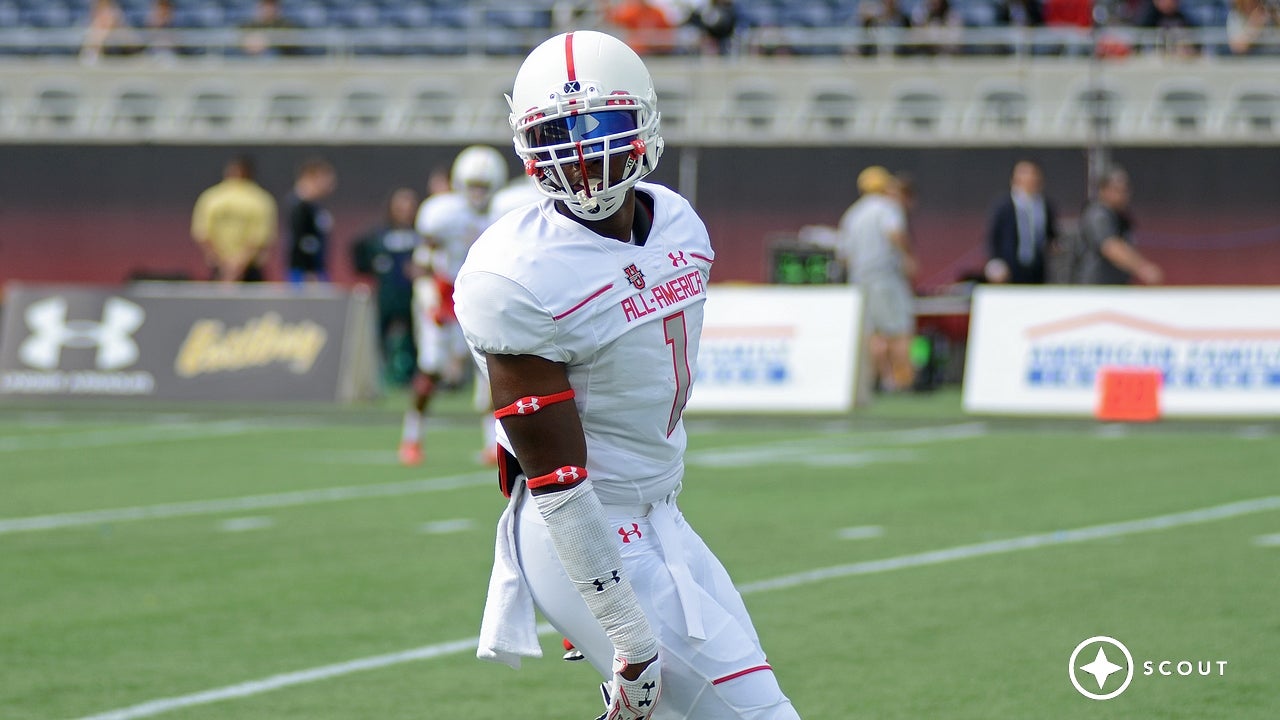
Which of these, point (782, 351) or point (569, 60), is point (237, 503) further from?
point (569, 60)

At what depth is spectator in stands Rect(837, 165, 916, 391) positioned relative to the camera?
56.7ft

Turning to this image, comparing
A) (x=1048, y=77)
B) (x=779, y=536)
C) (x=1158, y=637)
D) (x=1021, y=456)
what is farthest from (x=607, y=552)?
(x=1048, y=77)

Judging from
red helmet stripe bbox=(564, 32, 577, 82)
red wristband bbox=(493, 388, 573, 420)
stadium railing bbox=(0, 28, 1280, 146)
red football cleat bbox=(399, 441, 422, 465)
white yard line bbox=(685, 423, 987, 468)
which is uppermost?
stadium railing bbox=(0, 28, 1280, 146)

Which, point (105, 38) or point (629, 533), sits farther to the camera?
point (105, 38)

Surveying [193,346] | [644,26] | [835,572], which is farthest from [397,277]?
[835,572]

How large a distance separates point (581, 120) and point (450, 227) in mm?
8970

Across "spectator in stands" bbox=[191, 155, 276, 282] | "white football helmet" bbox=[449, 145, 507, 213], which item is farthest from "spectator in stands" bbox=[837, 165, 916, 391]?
"spectator in stands" bbox=[191, 155, 276, 282]

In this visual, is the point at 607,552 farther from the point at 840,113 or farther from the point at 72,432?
the point at 840,113

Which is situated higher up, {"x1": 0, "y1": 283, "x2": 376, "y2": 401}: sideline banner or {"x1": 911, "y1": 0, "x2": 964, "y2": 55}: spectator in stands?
{"x1": 911, "y1": 0, "x2": 964, "y2": 55}: spectator in stands

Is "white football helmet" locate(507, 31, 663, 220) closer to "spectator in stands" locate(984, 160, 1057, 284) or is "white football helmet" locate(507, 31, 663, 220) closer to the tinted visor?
the tinted visor

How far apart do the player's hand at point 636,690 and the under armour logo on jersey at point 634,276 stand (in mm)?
692

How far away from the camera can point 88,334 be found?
661 inches

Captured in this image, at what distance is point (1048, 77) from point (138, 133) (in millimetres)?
10768

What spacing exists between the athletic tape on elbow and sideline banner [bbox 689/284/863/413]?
39.4 feet
